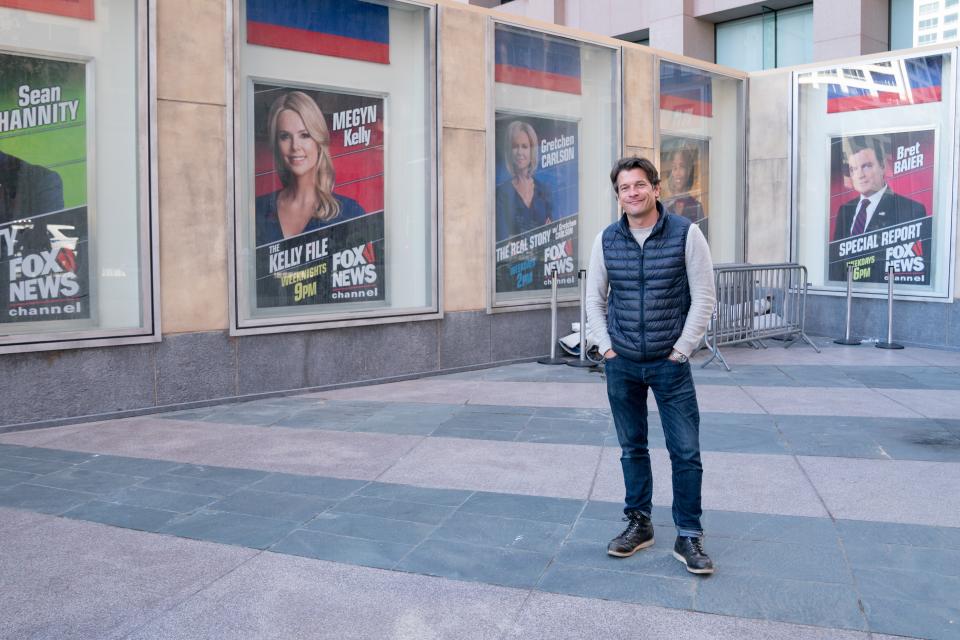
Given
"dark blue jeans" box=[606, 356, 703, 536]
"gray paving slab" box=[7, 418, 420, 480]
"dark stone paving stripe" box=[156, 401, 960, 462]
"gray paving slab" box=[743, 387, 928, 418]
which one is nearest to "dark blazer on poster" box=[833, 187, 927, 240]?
"gray paving slab" box=[743, 387, 928, 418]

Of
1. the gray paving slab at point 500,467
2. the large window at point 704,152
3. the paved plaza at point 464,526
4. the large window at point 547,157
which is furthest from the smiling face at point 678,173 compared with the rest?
the gray paving slab at point 500,467

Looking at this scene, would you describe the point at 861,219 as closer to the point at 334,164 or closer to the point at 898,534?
the point at 334,164

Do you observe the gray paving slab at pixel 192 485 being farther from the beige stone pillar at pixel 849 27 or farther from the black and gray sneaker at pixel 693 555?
the beige stone pillar at pixel 849 27

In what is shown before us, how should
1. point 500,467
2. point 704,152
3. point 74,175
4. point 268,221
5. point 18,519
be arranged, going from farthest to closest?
point 704,152 < point 268,221 < point 74,175 < point 500,467 < point 18,519

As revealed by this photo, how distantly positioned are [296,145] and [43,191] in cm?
249

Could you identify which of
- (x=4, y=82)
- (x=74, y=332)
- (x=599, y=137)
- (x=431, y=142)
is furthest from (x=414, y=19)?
(x=74, y=332)

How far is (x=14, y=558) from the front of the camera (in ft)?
14.0

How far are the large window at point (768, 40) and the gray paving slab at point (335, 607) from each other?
16.2m

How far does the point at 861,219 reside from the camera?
42.8 ft

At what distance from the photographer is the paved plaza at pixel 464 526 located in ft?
11.7

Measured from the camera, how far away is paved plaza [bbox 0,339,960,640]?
3.55 meters

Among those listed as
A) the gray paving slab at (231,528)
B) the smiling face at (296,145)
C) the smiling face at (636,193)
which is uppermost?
the smiling face at (296,145)

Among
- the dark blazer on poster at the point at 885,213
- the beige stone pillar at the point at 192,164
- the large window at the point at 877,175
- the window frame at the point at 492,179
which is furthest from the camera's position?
the dark blazer on poster at the point at 885,213

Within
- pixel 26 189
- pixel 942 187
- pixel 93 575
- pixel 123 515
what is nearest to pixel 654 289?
pixel 93 575
